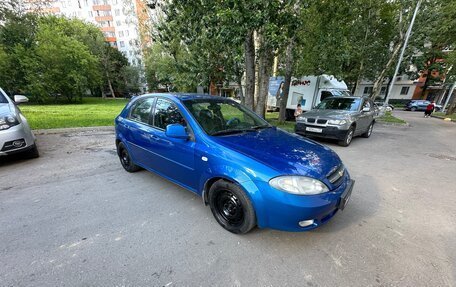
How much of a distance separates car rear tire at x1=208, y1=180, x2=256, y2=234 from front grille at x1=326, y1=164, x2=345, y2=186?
3.10 ft

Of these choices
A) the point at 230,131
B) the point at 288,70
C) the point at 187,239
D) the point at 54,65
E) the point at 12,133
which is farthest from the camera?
the point at 54,65

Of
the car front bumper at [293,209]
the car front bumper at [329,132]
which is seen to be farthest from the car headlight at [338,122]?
the car front bumper at [293,209]

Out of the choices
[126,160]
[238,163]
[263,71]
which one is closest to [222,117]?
[238,163]

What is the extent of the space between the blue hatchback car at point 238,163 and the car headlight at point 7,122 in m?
2.62

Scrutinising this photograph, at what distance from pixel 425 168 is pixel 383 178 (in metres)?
1.73

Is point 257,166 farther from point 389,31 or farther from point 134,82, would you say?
point 134,82

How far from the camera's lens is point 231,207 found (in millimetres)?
2441

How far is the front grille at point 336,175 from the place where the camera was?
227 centimetres

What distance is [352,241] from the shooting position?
2.38m

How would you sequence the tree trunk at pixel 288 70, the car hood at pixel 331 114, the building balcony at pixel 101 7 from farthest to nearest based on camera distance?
the building balcony at pixel 101 7 → the tree trunk at pixel 288 70 → the car hood at pixel 331 114

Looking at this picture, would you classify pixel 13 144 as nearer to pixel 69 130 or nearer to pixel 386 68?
pixel 69 130

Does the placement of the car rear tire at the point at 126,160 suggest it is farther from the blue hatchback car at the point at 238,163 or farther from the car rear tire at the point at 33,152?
the car rear tire at the point at 33,152

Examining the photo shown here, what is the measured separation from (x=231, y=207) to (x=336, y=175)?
50.9 inches

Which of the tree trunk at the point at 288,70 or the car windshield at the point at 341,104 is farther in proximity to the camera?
the tree trunk at the point at 288,70
